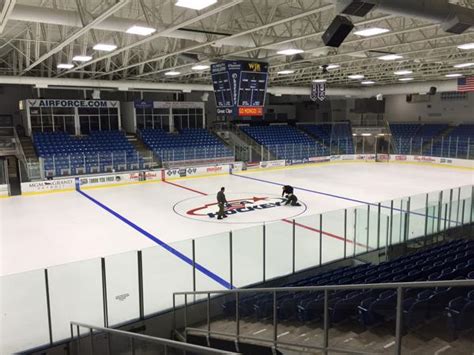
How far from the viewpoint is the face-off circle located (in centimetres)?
1404

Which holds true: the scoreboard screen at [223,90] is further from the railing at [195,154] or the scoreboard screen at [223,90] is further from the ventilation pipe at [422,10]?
the railing at [195,154]

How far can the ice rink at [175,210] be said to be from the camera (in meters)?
10.8

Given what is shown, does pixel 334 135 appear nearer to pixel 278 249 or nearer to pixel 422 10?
pixel 422 10

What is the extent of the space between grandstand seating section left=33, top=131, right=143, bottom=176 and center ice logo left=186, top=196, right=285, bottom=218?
8.71 metres

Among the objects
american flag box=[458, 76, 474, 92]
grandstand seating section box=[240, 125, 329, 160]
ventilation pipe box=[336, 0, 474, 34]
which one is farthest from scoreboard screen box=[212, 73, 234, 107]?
american flag box=[458, 76, 474, 92]

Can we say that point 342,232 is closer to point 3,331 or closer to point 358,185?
point 3,331

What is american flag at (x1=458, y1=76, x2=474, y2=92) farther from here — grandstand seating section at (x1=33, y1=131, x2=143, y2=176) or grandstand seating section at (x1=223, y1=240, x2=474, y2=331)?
grandstand seating section at (x1=33, y1=131, x2=143, y2=176)

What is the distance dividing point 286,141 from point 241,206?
18.1 metres

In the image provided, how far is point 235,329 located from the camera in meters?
5.73

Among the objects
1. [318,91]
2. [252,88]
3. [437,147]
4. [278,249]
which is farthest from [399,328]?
[437,147]

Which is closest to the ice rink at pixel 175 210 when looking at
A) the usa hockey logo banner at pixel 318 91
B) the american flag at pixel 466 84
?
the usa hockey logo banner at pixel 318 91

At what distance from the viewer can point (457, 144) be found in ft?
92.1

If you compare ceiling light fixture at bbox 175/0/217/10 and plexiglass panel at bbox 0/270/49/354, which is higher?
ceiling light fixture at bbox 175/0/217/10

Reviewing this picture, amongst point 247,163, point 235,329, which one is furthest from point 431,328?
point 247,163
